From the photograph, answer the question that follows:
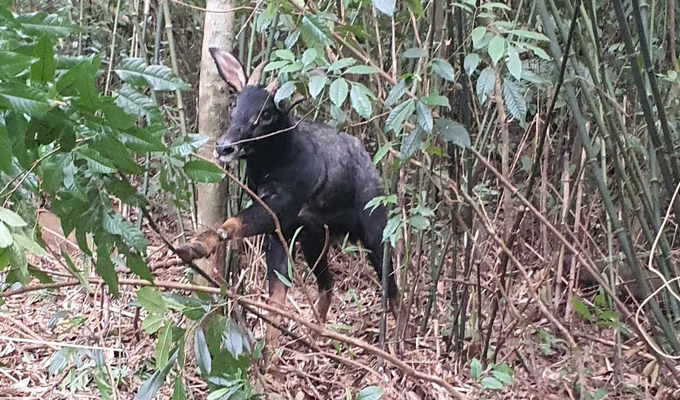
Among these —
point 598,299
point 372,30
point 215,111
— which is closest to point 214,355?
point 215,111

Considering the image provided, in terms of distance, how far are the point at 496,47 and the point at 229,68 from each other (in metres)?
0.98

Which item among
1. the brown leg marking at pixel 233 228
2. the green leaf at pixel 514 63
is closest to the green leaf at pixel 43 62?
the green leaf at pixel 514 63

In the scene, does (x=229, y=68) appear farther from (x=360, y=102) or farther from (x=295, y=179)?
(x=360, y=102)

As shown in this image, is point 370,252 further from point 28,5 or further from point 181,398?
point 28,5

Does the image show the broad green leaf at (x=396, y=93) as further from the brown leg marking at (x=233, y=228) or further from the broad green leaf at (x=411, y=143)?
the brown leg marking at (x=233, y=228)

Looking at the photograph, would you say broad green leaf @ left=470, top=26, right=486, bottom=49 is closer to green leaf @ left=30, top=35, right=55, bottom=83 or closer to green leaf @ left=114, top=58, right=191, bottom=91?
green leaf @ left=114, top=58, right=191, bottom=91

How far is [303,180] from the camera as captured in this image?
246 centimetres

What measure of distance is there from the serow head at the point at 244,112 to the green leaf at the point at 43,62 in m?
1.14

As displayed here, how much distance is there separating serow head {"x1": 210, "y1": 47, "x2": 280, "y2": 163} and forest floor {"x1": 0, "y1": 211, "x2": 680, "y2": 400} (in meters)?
0.41

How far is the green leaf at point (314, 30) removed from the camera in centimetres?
149

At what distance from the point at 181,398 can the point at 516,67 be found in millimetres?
1062

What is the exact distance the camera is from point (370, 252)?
8.70ft

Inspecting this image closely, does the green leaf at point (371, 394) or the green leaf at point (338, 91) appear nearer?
the green leaf at point (338, 91)

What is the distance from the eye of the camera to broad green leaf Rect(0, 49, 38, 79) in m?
0.79
